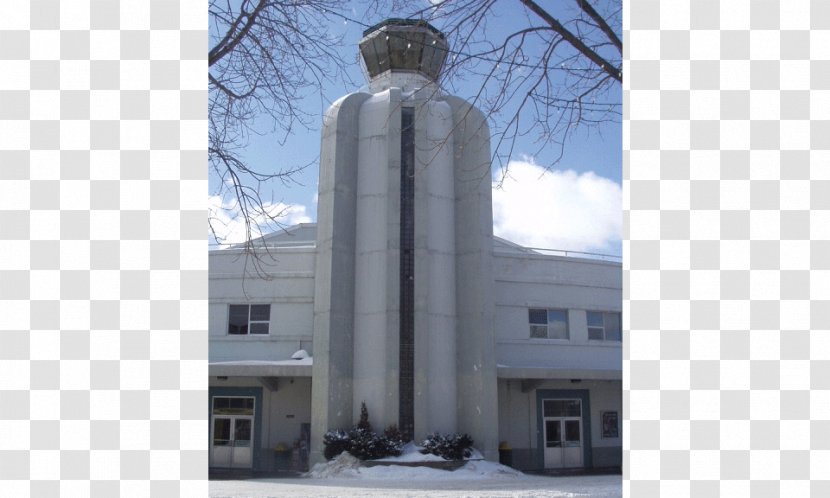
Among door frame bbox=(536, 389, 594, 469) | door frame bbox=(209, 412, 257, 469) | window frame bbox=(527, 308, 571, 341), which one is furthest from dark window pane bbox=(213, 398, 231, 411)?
door frame bbox=(536, 389, 594, 469)

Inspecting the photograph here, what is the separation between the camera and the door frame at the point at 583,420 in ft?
92.4

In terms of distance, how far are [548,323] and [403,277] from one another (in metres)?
7.28

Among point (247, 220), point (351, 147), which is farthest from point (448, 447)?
point (247, 220)

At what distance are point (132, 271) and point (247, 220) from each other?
497 centimetres

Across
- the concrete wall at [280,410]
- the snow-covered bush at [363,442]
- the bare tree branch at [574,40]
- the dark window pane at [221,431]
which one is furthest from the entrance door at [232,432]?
the bare tree branch at [574,40]

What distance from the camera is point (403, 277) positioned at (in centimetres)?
2495

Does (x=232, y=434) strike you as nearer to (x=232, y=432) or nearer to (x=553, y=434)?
(x=232, y=432)

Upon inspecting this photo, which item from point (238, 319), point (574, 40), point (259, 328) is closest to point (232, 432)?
point (259, 328)

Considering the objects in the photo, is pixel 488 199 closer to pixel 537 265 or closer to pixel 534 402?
pixel 537 265

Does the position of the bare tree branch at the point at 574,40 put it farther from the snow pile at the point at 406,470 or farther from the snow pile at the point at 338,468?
the snow pile at the point at 338,468

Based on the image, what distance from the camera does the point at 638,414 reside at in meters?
3.86

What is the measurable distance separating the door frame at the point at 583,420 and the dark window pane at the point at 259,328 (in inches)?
437

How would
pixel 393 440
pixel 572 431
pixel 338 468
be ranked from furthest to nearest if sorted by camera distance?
1. pixel 572 431
2. pixel 393 440
3. pixel 338 468

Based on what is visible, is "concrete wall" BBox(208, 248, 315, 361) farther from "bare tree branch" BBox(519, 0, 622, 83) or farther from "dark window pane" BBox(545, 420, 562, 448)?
"bare tree branch" BBox(519, 0, 622, 83)
